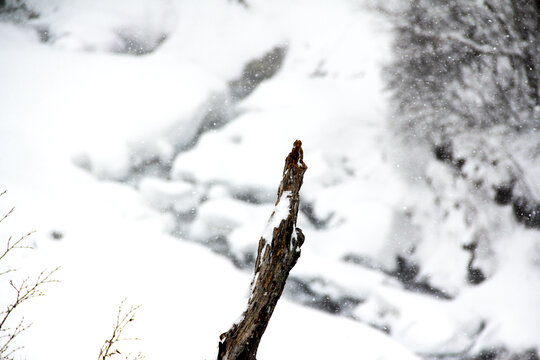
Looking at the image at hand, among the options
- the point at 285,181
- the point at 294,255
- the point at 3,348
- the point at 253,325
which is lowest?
the point at 3,348

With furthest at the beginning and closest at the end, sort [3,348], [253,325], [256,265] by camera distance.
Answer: [3,348] → [256,265] → [253,325]

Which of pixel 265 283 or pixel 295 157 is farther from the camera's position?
pixel 295 157

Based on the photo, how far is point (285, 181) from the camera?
407 cm

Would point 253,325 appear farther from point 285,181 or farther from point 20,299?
point 20,299

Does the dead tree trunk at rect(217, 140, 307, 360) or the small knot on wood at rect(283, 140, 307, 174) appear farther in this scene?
the small knot on wood at rect(283, 140, 307, 174)

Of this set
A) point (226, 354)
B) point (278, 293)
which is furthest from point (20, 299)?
point (278, 293)

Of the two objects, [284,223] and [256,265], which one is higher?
[284,223]

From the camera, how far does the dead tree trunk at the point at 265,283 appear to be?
12.2ft

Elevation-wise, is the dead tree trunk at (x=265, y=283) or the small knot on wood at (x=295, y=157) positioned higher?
the small knot on wood at (x=295, y=157)

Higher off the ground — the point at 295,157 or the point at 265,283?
the point at 295,157

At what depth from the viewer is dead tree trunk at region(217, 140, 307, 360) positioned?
372 cm

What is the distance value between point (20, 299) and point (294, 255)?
578cm

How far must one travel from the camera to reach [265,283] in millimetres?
3760

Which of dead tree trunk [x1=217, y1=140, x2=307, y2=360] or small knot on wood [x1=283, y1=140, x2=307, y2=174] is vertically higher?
small knot on wood [x1=283, y1=140, x2=307, y2=174]
